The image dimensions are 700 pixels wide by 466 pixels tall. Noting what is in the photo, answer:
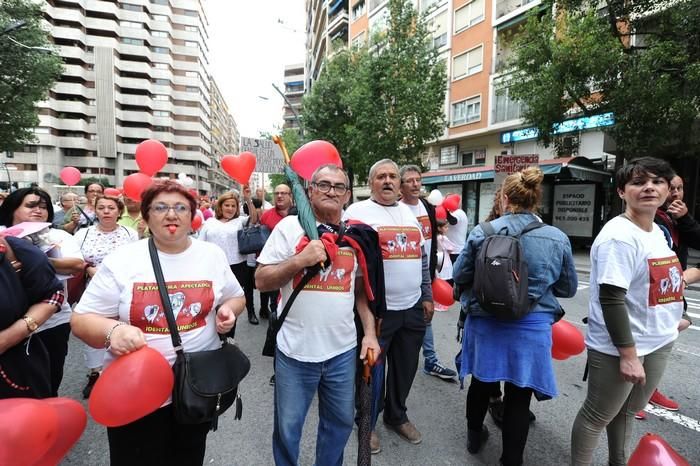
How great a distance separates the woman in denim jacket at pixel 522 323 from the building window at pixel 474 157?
1915 centimetres

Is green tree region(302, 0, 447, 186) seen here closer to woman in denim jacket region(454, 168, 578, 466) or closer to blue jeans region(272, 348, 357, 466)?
woman in denim jacket region(454, 168, 578, 466)

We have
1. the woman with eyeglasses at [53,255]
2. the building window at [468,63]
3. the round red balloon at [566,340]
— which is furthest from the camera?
the building window at [468,63]

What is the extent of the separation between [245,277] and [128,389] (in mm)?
4089

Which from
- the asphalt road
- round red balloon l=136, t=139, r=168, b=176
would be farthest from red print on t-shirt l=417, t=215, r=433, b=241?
round red balloon l=136, t=139, r=168, b=176

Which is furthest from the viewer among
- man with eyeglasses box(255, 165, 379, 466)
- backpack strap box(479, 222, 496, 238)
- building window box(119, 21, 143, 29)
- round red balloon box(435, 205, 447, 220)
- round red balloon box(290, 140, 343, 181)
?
building window box(119, 21, 143, 29)

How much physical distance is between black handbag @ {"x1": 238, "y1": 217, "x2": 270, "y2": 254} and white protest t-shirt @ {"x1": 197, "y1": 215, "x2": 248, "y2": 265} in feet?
0.59

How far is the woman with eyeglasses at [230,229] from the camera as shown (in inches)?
196

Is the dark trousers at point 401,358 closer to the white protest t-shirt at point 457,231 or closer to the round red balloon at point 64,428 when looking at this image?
the round red balloon at point 64,428

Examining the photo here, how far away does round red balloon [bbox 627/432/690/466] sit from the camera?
1417 mm

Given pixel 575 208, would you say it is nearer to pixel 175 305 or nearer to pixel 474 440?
pixel 474 440

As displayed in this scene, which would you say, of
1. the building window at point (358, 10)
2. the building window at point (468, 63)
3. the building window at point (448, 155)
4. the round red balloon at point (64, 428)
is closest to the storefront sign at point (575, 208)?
the building window at point (448, 155)

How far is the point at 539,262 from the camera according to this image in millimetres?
2188

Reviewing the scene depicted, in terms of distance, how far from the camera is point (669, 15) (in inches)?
364

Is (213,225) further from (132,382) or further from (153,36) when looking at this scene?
(153,36)
